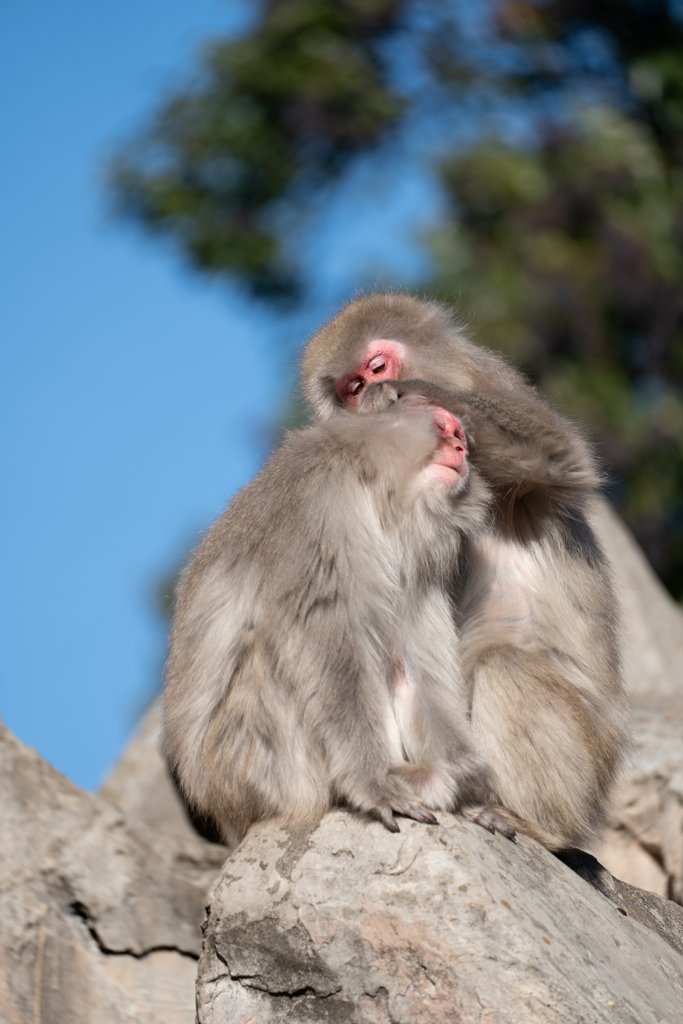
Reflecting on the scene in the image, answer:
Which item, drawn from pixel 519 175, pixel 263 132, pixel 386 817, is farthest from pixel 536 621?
pixel 263 132

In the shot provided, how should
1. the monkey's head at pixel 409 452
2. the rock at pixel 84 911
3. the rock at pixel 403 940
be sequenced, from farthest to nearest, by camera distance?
the rock at pixel 84 911, the monkey's head at pixel 409 452, the rock at pixel 403 940

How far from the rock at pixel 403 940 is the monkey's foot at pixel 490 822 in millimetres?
54

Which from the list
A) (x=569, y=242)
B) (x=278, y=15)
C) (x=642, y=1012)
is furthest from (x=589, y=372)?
(x=642, y=1012)

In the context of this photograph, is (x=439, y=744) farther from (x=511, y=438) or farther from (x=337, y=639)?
(x=511, y=438)

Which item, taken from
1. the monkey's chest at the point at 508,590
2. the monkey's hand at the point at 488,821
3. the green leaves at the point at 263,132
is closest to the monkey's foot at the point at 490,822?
the monkey's hand at the point at 488,821

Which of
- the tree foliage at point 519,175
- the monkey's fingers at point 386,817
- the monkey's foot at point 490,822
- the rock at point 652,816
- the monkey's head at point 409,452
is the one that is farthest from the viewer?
the tree foliage at point 519,175

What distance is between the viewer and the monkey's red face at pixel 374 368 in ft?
14.4

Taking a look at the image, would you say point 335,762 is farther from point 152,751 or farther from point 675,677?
point 675,677

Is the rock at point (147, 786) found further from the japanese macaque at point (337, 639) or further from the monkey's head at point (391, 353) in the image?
the japanese macaque at point (337, 639)

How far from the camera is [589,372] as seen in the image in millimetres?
10195

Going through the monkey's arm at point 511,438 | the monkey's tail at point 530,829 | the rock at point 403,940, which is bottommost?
the rock at point 403,940

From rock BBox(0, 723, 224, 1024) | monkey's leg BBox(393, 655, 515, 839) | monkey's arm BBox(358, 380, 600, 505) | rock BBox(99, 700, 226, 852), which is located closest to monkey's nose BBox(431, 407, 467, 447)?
monkey's arm BBox(358, 380, 600, 505)

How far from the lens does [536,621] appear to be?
379 cm

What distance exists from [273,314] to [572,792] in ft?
31.4
